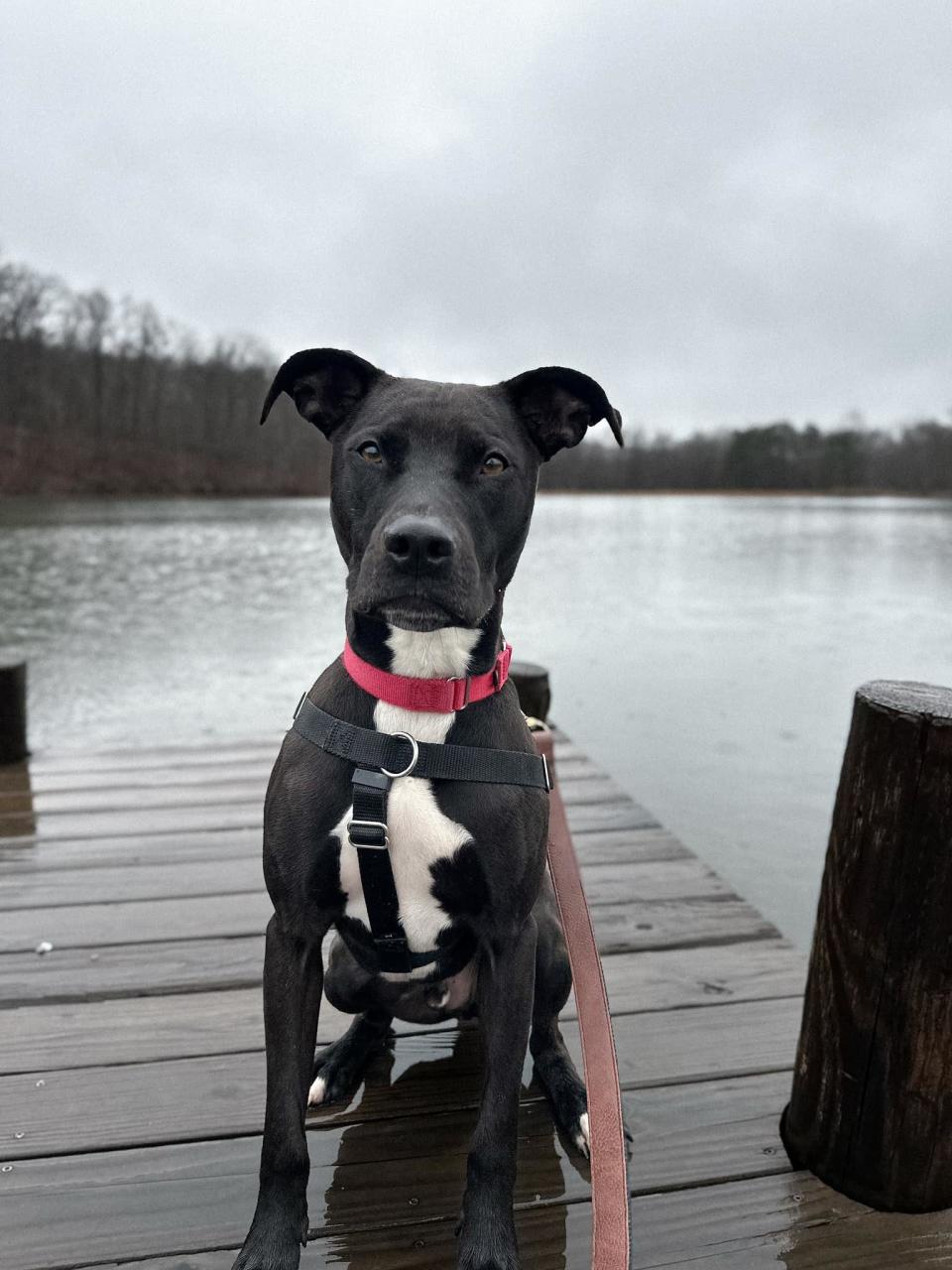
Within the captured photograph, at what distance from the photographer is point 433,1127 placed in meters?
2.12

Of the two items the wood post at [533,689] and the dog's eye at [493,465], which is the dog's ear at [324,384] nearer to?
the dog's eye at [493,465]

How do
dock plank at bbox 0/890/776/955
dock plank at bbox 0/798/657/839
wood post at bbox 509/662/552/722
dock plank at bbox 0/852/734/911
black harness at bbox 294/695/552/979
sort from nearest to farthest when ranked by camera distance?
black harness at bbox 294/695/552/979
dock plank at bbox 0/890/776/955
dock plank at bbox 0/852/734/911
dock plank at bbox 0/798/657/839
wood post at bbox 509/662/552/722

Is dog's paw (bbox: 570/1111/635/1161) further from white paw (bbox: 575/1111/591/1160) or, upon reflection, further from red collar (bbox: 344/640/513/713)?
red collar (bbox: 344/640/513/713)

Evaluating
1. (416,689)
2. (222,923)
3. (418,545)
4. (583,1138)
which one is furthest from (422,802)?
(222,923)

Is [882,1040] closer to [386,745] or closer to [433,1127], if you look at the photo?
[433,1127]

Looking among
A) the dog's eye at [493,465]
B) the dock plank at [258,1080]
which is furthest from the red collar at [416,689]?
the dock plank at [258,1080]

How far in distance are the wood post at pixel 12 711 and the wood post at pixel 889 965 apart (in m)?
4.16

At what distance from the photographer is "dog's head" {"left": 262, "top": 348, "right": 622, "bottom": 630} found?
1.61 m

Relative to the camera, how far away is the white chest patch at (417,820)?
66.7 inches

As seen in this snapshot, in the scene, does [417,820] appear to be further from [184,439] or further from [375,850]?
[184,439]

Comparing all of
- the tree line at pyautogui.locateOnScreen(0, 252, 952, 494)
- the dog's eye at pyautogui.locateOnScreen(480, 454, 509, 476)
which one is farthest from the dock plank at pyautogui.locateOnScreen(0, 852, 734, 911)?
the tree line at pyautogui.locateOnScreen(0, 252, 952, 494)

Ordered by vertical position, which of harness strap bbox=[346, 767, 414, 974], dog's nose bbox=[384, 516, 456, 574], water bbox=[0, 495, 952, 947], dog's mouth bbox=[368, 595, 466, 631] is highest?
dog's nose bbox=[384, 516, 456, 574]

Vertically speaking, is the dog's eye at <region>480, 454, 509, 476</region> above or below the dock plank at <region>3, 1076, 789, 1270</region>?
above

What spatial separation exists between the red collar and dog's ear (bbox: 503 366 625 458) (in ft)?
1.91
